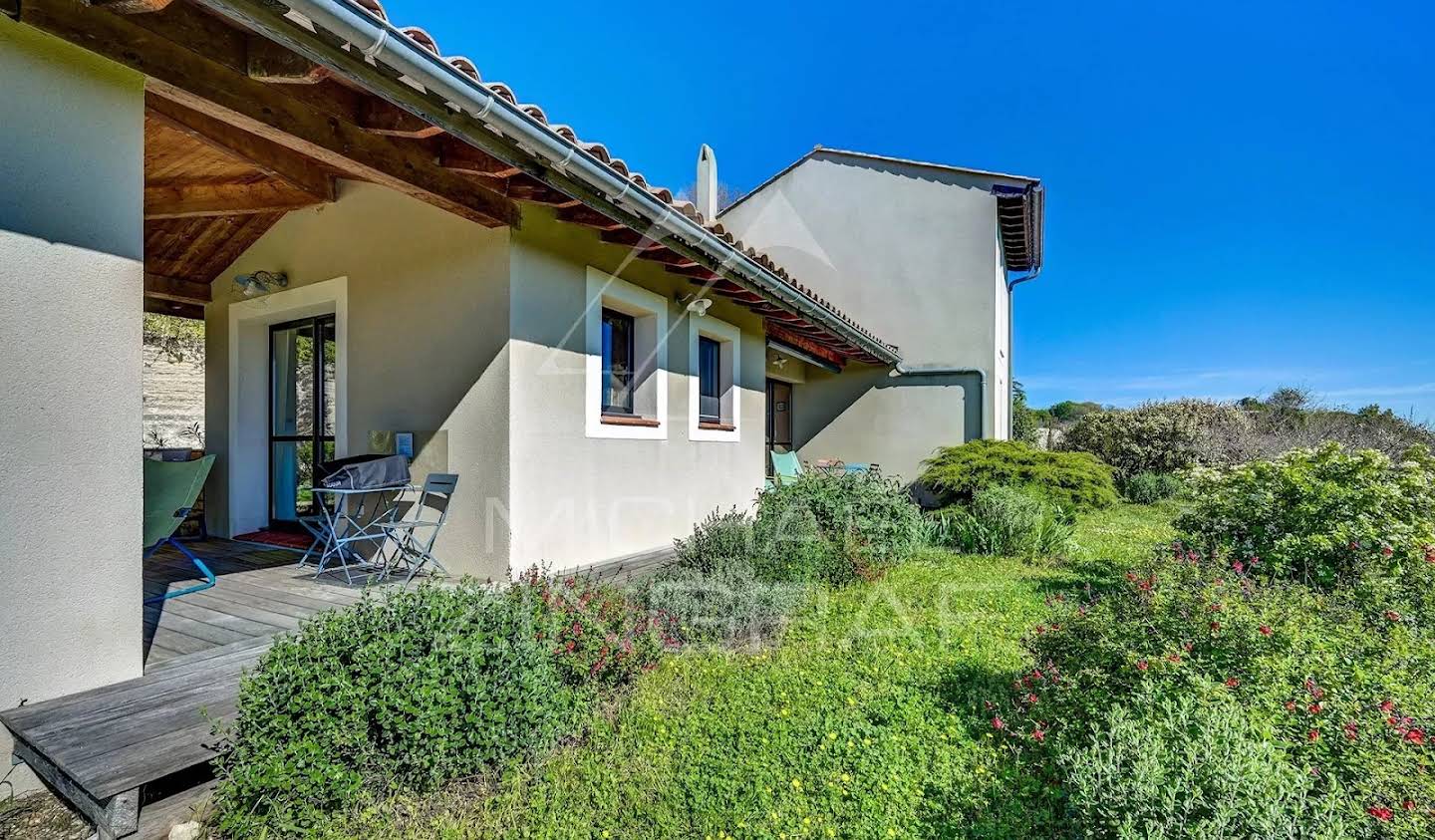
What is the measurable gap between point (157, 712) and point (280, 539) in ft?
14.7

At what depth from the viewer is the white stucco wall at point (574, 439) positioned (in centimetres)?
488

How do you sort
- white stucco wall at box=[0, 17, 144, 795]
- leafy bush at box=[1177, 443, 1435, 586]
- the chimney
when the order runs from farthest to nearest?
the chimney
leafy bush at box=[1177, 443, 1435, 586]
white stucco wall at box=[0, 17, 144, 795]

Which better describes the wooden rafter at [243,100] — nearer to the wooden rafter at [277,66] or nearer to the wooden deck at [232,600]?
the wooden rafter at [277,66]

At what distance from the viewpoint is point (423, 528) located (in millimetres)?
5145

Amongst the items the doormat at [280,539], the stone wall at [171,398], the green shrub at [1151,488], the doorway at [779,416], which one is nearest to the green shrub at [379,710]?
the doormat at [280,539]

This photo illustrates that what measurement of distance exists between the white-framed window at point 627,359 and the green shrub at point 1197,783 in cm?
448

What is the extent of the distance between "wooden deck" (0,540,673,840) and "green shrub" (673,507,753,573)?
2820mm

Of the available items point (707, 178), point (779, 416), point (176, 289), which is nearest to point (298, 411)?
point (176, 289)

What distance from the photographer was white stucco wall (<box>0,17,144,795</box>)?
2.51m

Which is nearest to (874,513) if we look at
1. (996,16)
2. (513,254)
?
(513,254)

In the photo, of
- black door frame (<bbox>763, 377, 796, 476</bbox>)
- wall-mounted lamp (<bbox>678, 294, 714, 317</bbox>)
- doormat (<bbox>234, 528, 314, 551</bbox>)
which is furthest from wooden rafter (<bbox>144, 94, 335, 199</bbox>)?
black door frame (<bbox>763, 377, 796, 476</bbox>)

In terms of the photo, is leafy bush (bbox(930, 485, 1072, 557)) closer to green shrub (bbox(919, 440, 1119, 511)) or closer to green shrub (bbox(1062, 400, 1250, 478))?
green shrub (bbox(919, 440, 1119, 511))

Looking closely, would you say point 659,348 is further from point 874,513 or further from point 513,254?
point 874,513

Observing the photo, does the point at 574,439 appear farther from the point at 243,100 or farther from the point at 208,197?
the point at 208,197
